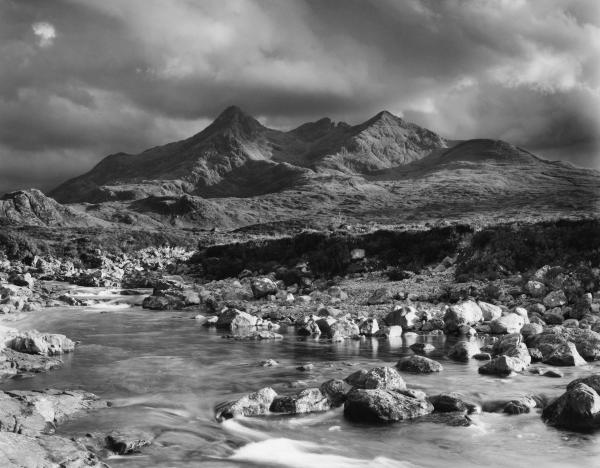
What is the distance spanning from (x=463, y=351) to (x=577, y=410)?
24.7ft

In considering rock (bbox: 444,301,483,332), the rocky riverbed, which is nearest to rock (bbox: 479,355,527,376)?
the rocky riverbed

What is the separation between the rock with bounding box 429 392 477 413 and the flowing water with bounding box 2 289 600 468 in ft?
1.44

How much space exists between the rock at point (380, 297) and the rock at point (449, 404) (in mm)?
19757

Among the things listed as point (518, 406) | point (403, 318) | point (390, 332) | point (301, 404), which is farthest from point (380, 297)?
point (301, 404)

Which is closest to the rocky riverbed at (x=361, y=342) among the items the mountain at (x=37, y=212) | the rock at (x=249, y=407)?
the rock at (x=249, y=407)

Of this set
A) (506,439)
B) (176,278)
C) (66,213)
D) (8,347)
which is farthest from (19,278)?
(66,213)

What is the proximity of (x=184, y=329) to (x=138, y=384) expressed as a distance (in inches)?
481

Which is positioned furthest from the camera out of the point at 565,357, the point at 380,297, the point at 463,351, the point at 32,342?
the point at 380,297

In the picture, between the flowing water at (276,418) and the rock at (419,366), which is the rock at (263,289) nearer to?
the flowing water at (276,418)

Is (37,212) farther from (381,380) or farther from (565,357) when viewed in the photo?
(565,357)

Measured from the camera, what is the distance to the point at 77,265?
72812mm

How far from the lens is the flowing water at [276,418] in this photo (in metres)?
11.2

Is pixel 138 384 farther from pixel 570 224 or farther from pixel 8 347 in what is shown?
pixel 570 224

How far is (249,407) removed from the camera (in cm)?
1384
